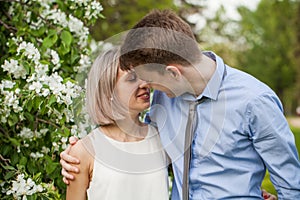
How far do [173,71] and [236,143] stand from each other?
426mm

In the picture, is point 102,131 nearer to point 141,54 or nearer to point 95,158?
point 95,158

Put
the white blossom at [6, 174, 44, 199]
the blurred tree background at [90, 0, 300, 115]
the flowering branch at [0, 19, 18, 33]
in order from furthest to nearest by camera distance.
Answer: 1. the blurred tree background at [90, 0, 300, 115]
2. the flowering branch at [0, 19, 18, 33]
3. the white blossom at [6, 174, 44, 199]

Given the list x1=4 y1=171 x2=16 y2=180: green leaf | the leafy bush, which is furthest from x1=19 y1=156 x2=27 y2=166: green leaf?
x1=4 y1=171 x2=16 y2=180: green leaf

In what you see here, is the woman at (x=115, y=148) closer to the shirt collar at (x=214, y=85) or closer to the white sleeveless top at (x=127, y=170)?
the white sleeveless top at (x=127, y=170)

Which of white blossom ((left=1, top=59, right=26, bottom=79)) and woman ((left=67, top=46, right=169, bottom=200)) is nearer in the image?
woman ((left=67, top=46, right=169, bottom=200))

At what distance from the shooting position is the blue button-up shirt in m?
2.38

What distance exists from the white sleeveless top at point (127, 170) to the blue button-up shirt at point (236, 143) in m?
0.09

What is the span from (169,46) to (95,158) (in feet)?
2.05

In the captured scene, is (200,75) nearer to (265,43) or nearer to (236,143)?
(236,143)

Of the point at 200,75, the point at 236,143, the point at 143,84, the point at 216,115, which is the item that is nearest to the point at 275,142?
the point at 236,143

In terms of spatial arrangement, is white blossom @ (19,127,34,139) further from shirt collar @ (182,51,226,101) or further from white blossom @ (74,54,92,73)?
shirt collar @ (182,51,226,101)

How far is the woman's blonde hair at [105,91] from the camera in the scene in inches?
99.4

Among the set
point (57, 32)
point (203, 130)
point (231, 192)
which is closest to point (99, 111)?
point (203, 130)

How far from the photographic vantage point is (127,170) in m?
2.61
